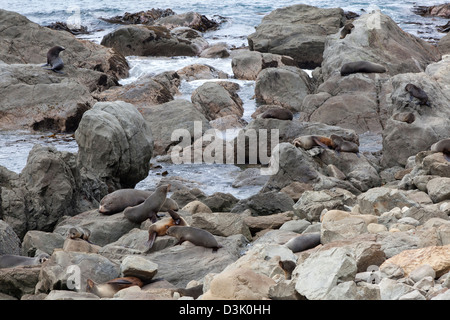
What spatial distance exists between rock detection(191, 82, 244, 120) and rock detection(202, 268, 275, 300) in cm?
1331

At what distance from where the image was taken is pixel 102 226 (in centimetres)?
889

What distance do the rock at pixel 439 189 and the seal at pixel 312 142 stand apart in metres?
3.94

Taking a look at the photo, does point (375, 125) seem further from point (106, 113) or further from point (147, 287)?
point (147, 287)

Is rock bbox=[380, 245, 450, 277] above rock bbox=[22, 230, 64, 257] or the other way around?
above

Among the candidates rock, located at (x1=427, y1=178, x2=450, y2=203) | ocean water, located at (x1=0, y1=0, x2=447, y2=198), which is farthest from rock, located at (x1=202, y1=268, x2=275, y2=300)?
ocean water, located at (x1=0, y1=0, x2=447, y2=198)

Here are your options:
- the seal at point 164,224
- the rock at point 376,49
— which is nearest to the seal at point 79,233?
the seal at point 164,224

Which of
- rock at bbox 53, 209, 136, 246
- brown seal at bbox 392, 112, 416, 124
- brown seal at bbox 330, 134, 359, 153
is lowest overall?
brown seal at bbox 330, 134, 359, 153

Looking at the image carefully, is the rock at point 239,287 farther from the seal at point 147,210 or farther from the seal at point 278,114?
the seal at point 278,114

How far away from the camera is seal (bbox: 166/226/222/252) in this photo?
7715 mm

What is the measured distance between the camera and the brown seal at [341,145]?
13.5m

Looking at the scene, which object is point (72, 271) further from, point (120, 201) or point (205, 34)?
point (205, 34)

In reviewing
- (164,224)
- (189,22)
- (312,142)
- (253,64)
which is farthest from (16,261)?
(189,22)

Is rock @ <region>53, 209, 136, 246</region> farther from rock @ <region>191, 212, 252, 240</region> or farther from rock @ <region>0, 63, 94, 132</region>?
rock @ <region>0, 63, 94, 132</region>

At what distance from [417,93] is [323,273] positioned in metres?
10.2
